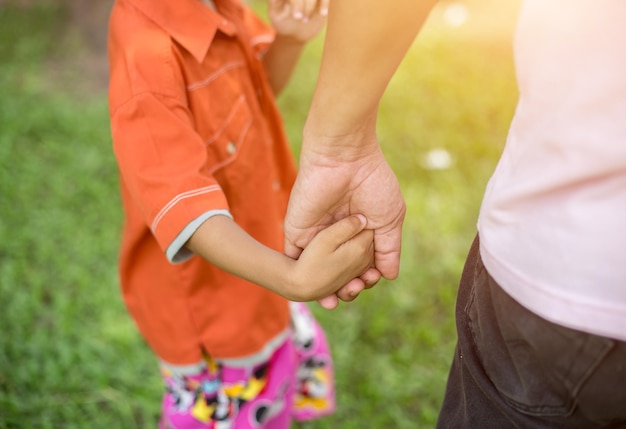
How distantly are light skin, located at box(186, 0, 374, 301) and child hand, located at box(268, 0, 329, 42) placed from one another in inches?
20.9

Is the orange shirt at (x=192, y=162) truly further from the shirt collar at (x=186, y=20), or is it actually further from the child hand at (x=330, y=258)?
the child hand at (x=330, y=258)

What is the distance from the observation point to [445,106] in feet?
11.3

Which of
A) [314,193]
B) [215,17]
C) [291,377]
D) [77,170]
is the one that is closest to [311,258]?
[314,193]

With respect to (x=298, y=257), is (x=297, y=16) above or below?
above

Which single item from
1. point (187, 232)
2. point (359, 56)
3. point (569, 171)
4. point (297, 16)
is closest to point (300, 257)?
point (187, 232)

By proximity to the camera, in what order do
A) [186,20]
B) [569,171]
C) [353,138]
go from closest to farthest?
[569,171]
[353,138]
[186,20]

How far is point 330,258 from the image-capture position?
1.06 meters

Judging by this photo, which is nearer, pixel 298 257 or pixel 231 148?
pixel 298 257

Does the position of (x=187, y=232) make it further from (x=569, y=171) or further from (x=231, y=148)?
(x=569, y=171)

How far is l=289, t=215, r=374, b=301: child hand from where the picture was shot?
1.05m

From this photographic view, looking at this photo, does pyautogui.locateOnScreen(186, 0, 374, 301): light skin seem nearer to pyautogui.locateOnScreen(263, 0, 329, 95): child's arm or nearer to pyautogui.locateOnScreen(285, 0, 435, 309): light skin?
pyautogui.locateOnScreen(285, 0, 435, 309): light skin

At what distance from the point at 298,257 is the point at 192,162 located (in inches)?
10.7

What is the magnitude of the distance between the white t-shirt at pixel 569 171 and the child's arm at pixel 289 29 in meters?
0.77

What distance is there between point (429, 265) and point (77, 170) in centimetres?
163
